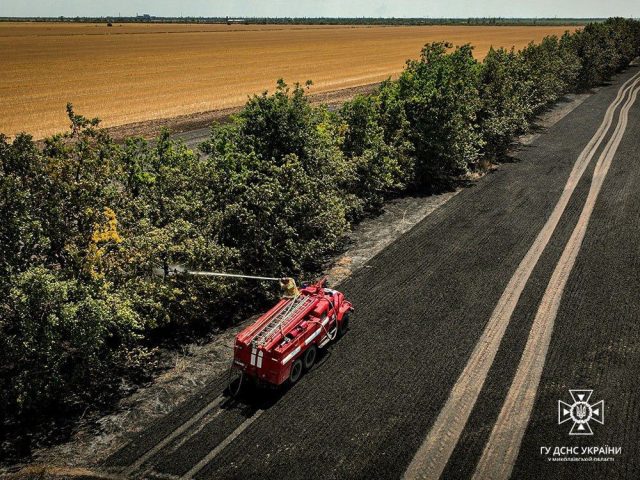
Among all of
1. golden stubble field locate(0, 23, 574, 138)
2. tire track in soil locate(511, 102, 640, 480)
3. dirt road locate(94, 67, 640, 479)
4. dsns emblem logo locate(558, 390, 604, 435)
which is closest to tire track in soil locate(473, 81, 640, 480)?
dirt road locate(94, 67, 640, 479)

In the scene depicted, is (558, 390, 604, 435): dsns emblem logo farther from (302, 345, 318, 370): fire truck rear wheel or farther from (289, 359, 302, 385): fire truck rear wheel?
(289, 359, 302, 385): fire truck rear wheel

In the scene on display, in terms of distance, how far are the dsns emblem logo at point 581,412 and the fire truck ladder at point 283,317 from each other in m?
6.43

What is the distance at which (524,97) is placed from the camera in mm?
35219

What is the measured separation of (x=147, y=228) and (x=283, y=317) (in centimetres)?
435

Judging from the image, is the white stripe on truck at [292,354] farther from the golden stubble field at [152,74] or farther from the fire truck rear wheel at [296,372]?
the golden stubble field at [152,74]

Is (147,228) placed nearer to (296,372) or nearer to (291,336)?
(291,336)

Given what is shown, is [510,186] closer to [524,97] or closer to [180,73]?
[524,97]

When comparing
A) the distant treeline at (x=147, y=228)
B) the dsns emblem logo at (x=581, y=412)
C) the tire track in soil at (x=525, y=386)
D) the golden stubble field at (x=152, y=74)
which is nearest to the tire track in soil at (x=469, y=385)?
the tire track in soil at (x=525, y=386)

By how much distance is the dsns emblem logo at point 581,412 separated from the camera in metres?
10.3

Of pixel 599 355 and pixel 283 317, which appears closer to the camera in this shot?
pixel 283 317

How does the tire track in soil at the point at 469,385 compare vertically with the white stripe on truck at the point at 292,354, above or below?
below

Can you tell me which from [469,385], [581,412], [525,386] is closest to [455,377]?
[469,385]

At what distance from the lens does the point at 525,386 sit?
11680 mm

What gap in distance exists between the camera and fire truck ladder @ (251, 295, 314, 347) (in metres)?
11.5
